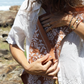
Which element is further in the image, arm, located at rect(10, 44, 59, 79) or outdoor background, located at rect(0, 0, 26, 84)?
outdoor background, located at rect(0, 0, 26, 84)

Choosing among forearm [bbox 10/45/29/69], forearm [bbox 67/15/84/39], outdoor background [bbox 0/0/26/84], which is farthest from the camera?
outdoor background [bbox 0/0/26/84]

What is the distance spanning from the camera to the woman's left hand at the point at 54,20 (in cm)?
80

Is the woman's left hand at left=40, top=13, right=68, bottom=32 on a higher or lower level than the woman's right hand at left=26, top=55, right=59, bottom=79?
higher

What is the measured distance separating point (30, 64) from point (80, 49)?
319mm

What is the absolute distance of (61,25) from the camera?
805 millimetres

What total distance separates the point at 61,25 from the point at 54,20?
2.0 inches

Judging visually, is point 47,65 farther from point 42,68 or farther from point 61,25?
point 61,25

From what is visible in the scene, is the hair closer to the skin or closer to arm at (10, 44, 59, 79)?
the skin

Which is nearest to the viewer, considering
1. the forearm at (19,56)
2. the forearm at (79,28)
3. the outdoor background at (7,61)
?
the forearm at (79,28)

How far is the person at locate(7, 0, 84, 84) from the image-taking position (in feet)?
2.55

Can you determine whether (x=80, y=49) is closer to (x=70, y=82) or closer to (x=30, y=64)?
(x=70, y=82)

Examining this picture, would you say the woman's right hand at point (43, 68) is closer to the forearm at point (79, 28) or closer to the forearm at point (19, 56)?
the forearm at point (19, 56)

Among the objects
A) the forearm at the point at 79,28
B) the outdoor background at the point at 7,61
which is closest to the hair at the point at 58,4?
the forearm at the point at 79,28

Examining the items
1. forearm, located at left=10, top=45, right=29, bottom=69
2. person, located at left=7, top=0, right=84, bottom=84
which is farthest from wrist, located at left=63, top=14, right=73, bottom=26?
forearm, located at left=10, top=45, right=29, bottom=69
